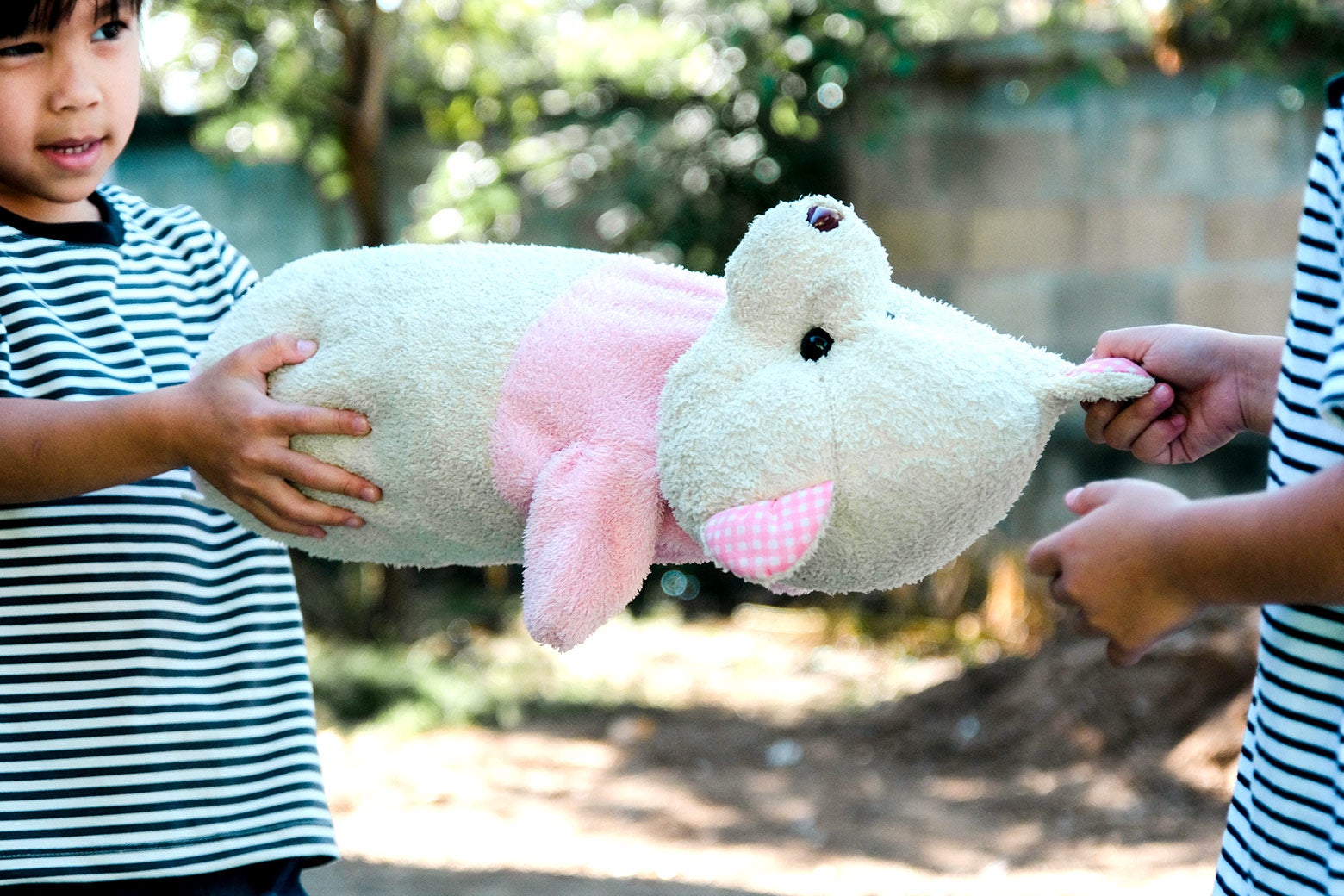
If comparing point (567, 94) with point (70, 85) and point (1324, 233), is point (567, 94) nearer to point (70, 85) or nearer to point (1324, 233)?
point (70, 85)

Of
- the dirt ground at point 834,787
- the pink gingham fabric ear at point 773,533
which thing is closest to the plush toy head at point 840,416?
the pink gingham fabric ear at point 773,533

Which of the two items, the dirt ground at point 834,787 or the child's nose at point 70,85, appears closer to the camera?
the child's nose at point 70,85

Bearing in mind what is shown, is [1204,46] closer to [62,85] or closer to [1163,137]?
[1163,137]

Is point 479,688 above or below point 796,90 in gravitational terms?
below

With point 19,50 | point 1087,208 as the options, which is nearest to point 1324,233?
point 19,50

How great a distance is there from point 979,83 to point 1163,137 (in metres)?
0.61

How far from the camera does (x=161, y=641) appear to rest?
1.24 m

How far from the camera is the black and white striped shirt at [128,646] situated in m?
1.20

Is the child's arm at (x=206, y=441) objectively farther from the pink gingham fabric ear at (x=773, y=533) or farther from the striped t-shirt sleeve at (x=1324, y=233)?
the striped t-shirt sleeve at (x=1324, y=233)

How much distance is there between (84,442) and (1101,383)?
2.79 feet

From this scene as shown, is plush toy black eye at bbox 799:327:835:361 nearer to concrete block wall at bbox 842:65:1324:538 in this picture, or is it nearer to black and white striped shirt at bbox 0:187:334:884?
black and white striped shirt at bbox 0:187:334:884

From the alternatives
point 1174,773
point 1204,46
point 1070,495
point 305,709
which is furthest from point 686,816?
point 1204,46

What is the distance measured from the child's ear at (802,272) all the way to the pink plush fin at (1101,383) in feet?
0.50

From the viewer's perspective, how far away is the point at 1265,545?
775mm
